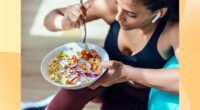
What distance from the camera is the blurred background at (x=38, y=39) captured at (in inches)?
100

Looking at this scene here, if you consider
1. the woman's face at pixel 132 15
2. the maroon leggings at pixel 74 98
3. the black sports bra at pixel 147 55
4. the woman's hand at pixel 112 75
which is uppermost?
the woman's face at pixel 132 15

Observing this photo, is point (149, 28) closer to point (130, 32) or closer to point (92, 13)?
point (130, 32)

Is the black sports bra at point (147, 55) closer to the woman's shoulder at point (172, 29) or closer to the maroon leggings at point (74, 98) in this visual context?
the woman's shoulder at point (172, 29)

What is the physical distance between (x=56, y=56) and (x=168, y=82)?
431 millimetres

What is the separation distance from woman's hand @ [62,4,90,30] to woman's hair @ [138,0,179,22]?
23cm

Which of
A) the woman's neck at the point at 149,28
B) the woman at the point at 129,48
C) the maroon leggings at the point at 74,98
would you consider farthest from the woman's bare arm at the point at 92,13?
the maroon leggings at the point at 74,98

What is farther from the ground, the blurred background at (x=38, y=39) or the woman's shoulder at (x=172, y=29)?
the woman's shoulder at (x=172, y=29)

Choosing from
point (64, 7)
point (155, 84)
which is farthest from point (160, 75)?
point (64, 7)

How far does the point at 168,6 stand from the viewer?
247cm

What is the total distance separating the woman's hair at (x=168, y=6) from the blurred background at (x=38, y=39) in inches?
7.5

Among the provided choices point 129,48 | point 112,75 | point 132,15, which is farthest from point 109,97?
point 132,15

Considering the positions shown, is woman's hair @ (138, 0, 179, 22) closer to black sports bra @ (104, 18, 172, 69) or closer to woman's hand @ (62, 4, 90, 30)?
black sports bra @ (104, 18, 172, 69)

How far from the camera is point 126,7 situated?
2.48 meters

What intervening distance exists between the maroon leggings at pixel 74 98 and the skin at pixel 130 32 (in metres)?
0.03
